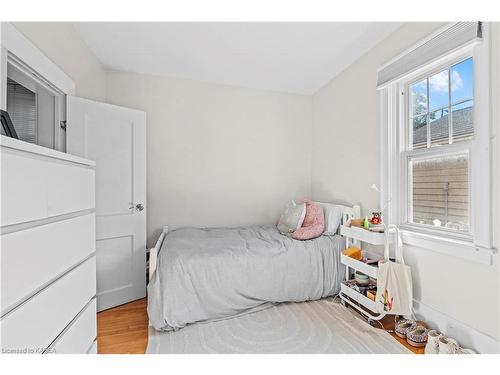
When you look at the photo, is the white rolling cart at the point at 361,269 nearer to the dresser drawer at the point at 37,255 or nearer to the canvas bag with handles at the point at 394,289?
the canvas bag with handles at the point at 394,289

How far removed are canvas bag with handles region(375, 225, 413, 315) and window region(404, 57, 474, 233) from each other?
0.47m

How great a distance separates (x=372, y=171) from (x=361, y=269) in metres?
0.93

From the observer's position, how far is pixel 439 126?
1814mm

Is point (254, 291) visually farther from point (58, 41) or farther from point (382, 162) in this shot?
point (58, 41)

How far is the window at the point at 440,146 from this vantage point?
1.64 metres

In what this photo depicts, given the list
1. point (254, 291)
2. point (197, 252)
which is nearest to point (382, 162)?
point (254, 291)

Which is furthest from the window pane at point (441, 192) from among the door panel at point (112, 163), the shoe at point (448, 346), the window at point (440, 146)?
the door panel at point (112, 163)

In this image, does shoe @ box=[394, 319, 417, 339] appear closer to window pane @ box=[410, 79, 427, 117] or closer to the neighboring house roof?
the neighboring house roof

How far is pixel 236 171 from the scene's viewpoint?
3234 millimetres

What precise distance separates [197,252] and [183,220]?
1104mm

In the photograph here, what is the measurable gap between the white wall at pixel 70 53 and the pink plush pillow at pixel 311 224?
248 cm

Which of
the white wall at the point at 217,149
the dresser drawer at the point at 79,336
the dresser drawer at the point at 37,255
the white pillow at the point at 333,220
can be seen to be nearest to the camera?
the dresser drawer at the point at 37,255

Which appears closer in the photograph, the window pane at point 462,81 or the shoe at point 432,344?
the shoe at point 432,344

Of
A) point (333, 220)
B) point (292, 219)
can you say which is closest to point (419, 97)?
point (333, 220)
